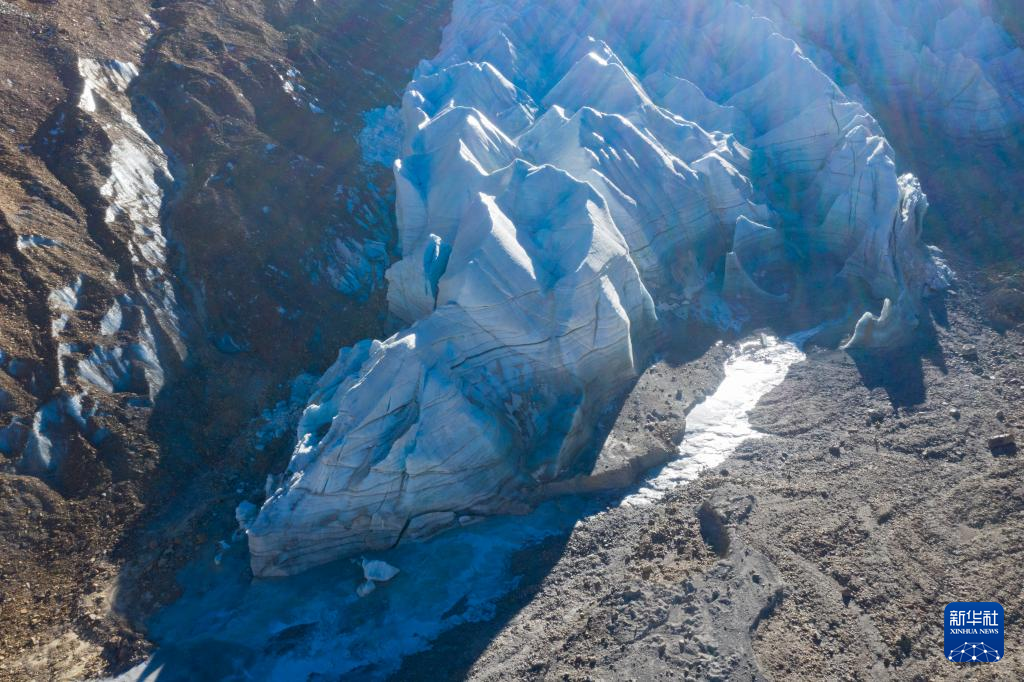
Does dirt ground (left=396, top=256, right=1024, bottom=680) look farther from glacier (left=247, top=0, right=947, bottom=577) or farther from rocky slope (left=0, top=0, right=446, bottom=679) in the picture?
rocky slope (left=0, top=0, right=446, bottom=679)

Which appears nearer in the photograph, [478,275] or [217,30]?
[478,275]

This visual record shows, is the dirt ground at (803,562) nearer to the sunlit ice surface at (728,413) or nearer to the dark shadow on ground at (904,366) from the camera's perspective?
the dark shadow on ground at (904,366)

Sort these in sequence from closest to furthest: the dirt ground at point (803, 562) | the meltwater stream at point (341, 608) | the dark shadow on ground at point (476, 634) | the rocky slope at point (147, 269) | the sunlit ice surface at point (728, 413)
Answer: the dirt ground at point (803, 562)
the dark shadow on ground at point (476, 634)
the meltwater stream at point (341, 608)
the rocky slope at point (147, 269)
the sunlit ice surface at point (728, 413)

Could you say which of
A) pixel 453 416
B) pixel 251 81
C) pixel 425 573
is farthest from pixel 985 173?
pixel 251 81

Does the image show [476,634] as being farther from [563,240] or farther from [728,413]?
[563,240]

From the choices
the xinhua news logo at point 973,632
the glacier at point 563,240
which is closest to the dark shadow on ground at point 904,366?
the glacier at point 563,240

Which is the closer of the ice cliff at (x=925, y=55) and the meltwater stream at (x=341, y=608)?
the meltwater stream at (x=341, y=608)

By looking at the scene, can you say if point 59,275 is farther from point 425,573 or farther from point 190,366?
point 425,573
